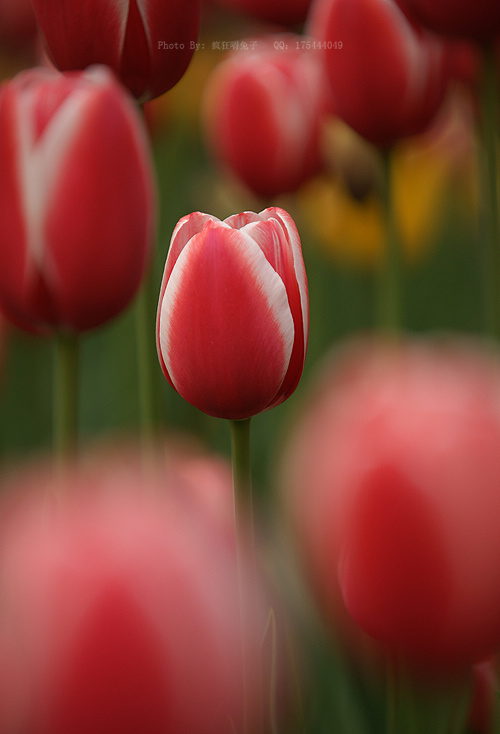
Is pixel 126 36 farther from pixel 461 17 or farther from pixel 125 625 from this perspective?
pixel 125 625

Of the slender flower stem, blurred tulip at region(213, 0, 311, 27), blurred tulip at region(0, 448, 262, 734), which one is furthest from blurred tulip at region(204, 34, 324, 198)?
blurred tulip at region(0, 448, 262, 734)

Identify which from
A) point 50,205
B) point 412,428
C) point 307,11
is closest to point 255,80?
point 307,11

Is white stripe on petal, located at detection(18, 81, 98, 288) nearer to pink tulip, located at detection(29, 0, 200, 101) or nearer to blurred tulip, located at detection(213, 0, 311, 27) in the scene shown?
pink tulip, located at detection(29, 0, 200, 101)

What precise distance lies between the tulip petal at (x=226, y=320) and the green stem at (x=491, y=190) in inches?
8.1

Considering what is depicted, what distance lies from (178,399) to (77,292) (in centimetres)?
42

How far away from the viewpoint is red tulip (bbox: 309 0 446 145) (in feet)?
1.34

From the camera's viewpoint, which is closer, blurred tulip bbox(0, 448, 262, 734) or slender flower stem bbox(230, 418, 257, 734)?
blurred tulip bbox(0, 448, 262, 734)

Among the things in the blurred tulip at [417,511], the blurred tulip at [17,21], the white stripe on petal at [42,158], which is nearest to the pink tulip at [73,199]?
the white stripe on petal at [42,158]

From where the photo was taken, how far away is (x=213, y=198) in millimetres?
921

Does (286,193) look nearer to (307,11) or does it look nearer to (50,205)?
(307,11)

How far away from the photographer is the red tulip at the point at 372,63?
0.41 meters

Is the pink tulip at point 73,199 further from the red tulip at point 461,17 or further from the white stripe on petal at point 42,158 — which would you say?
the red tulip at point 461,17

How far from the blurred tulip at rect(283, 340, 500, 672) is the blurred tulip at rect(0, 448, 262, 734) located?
Answer: 38 millimetres

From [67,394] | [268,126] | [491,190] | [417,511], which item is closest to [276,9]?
[268,126]
